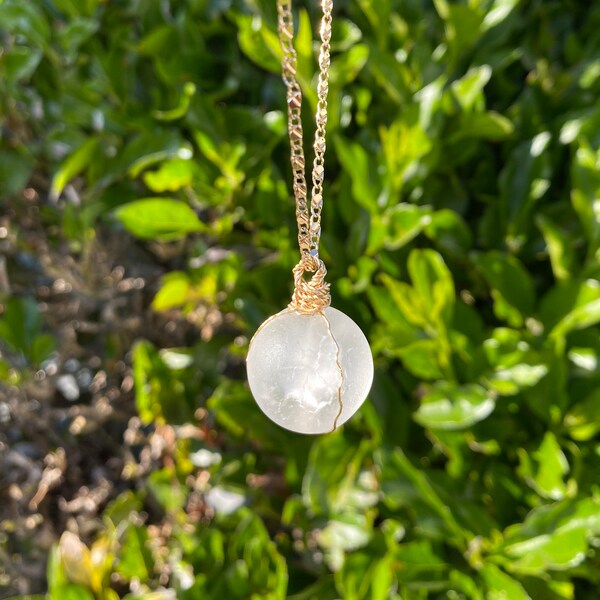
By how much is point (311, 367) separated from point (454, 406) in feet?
0.71

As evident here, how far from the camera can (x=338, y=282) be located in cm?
76

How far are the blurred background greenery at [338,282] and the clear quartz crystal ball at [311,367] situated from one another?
0.56ft

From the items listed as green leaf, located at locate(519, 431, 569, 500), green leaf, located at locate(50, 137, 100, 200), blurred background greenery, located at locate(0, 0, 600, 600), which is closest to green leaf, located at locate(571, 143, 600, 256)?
blurred background greenery, located at locate(0, 0, 600, 600)

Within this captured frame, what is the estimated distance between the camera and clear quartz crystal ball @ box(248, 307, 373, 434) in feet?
1.72

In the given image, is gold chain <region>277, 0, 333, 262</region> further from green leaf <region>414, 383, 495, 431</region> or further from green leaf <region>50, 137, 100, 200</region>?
green leaf <region>50, 137, 100, 200</region>

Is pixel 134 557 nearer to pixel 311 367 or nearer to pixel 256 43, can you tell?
pixel 311 367

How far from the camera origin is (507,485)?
70cm

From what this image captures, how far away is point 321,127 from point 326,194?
0.30 m

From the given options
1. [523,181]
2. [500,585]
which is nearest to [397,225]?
[523,181]

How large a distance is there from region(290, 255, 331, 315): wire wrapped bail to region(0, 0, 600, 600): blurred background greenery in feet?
0.64

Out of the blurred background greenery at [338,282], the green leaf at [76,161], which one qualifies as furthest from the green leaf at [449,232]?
the green leaf at [76,161]

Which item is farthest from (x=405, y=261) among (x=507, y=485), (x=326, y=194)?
(x=507, y=485)

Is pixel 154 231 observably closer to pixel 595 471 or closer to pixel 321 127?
pixel 321 127

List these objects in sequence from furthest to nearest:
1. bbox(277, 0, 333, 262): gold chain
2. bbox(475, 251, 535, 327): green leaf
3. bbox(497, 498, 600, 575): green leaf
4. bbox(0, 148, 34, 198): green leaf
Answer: bbox(0, 148, 34, 198): green leaf
bbox(475, 251, 535, 327): green leaf
bbox(497, 498, 600, 575): green leaf
bbox(277, 0, 333, 262): gold chain
